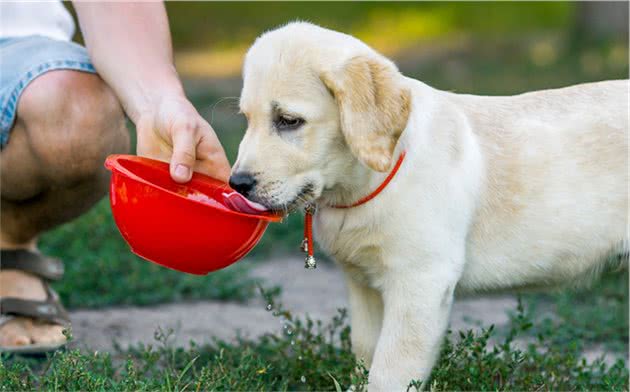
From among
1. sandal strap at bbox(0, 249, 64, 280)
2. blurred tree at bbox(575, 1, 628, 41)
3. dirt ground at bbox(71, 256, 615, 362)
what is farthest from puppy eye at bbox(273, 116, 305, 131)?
blurred tree at bbox(575, 1, 628, 41)

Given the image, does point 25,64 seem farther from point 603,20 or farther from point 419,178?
point 603,20

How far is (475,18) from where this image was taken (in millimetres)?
13766

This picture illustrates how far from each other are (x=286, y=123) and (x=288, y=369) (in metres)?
0.91

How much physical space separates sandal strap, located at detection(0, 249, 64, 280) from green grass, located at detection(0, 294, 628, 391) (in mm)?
397

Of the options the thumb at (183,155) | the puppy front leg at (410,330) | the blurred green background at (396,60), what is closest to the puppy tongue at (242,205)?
the thumb at (183,155)

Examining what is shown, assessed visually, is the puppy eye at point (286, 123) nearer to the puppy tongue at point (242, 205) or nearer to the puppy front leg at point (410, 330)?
the puppy tongue at point (242, 205)

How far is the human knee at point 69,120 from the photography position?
10.5 ft

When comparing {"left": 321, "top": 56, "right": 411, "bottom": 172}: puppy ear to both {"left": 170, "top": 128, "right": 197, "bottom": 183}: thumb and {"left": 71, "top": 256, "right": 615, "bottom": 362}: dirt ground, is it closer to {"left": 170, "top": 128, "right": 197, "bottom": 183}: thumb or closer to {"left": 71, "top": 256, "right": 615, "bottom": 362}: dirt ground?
{"left": 170, "top": 128, "right": 197, "bottom": 183}: thumb

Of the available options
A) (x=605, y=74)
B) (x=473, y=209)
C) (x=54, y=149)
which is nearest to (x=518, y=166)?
(x=473, y=209)

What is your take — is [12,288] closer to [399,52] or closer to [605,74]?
[605,74]

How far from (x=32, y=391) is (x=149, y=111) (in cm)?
89

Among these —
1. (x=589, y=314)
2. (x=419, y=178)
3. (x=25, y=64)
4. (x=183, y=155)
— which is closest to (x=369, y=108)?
(x=419, y=178)

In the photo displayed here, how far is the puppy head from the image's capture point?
2.54 metres

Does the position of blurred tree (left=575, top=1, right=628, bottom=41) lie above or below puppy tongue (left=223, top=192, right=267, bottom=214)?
below
